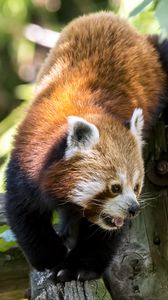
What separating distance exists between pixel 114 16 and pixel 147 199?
1043 mm

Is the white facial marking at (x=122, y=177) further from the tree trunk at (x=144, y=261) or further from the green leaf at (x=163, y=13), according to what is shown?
the green leaf at (x=163, y=13)

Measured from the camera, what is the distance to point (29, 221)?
3211 mm

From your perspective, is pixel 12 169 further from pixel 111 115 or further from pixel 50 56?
pixel 50 56

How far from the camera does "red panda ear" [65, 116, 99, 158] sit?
2.91 m

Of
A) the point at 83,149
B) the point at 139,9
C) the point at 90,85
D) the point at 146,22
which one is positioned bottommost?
the point at 83,149

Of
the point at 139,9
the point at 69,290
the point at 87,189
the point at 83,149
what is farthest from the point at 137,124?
the point at 139,9

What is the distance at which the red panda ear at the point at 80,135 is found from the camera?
291cm

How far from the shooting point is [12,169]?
3.20 meters

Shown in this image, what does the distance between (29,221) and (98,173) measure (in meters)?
0.43

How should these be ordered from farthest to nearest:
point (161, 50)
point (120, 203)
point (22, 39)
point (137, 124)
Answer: point (22, 39), point (161, 50), point (137, 124), point (120, 203)

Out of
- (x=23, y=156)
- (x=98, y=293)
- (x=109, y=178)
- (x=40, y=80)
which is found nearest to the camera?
(x=98, y=293)

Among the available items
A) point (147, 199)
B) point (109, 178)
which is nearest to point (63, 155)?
point (109, 178)

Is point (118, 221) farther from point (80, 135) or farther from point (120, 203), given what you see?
point (80, 135)

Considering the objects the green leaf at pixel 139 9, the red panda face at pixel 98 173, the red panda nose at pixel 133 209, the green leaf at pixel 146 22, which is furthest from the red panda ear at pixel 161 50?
the green leaf at pixel 139 9
